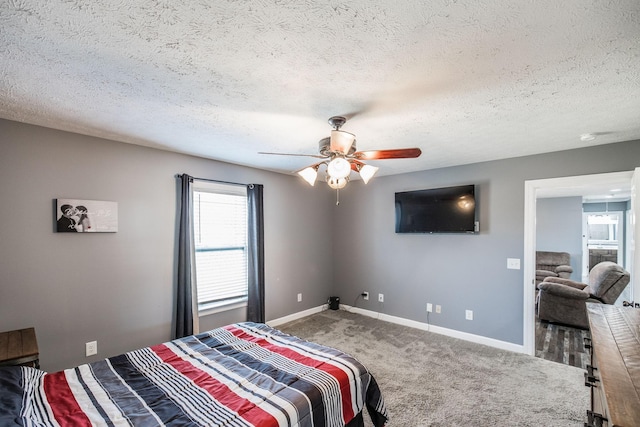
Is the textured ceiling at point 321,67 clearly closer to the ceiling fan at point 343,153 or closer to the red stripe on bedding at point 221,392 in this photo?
the ceiling fan at point 343,153

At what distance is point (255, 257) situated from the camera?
4.12 m

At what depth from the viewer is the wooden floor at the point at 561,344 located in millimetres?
3375

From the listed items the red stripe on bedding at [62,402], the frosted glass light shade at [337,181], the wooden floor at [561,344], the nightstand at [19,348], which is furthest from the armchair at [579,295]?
the nightstand at [19,348]

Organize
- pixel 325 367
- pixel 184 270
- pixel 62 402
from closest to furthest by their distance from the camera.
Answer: pixel 62 402 → pixel 325 367 → pixel 184 270

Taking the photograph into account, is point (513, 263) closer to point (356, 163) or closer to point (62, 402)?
point (356, 163)

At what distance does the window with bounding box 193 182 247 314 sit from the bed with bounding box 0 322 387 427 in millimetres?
1460

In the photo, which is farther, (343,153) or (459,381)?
(459,381)

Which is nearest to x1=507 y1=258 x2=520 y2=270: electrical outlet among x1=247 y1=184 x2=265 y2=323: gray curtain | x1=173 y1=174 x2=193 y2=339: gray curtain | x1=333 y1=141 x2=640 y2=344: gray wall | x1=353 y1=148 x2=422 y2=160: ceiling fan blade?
x1=333 y1=141 x2=640 y2=344: gray wall

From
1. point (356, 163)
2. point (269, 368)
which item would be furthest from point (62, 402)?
point (356, 163)

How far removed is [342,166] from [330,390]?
59.8 inches

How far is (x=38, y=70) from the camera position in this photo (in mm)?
1677

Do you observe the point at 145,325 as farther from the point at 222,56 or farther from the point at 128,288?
the point at 222,56

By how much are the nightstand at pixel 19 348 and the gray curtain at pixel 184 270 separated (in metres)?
1.24

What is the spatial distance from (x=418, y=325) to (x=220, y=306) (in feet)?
9.67
